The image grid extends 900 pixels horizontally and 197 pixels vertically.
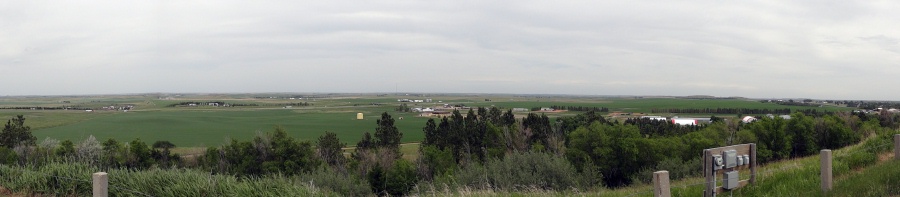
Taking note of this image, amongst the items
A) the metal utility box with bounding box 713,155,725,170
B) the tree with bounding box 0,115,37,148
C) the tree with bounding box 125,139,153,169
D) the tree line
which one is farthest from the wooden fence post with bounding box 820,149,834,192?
the tree with bounding box 0,115,37,148

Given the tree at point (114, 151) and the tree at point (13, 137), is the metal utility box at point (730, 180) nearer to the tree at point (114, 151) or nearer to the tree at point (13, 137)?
the tree at point (114, 151)

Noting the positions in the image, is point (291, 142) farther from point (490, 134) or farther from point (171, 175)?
point (171, 175)

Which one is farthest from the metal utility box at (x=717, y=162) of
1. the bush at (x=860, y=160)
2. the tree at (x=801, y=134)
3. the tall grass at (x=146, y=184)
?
the tree at (x=801, y=134)

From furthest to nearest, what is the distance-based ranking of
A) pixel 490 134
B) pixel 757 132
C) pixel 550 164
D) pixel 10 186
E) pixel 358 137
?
pixel 358 137, pixel 490 134, pixel 757 132, pixel 550 164, pixel 10 186

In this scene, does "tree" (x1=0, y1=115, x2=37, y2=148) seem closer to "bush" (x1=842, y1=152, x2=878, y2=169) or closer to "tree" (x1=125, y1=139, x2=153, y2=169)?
"tree" (x1=125, y1=139, x2=153, y2=169)

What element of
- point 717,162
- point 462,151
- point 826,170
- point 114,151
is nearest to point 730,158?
point 717,162

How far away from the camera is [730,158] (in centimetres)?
689

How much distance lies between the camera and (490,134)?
54.2m

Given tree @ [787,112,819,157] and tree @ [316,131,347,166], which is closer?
tree @ [787,112,819,157]

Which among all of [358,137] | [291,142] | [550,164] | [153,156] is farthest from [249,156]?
[358,137]

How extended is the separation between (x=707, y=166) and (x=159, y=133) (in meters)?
→ 84.6

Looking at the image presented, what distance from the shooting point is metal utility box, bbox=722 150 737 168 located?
22.4ft

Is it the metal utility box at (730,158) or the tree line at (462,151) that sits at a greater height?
the metal utility box at (730,158)

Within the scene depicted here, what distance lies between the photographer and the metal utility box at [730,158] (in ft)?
22.4
